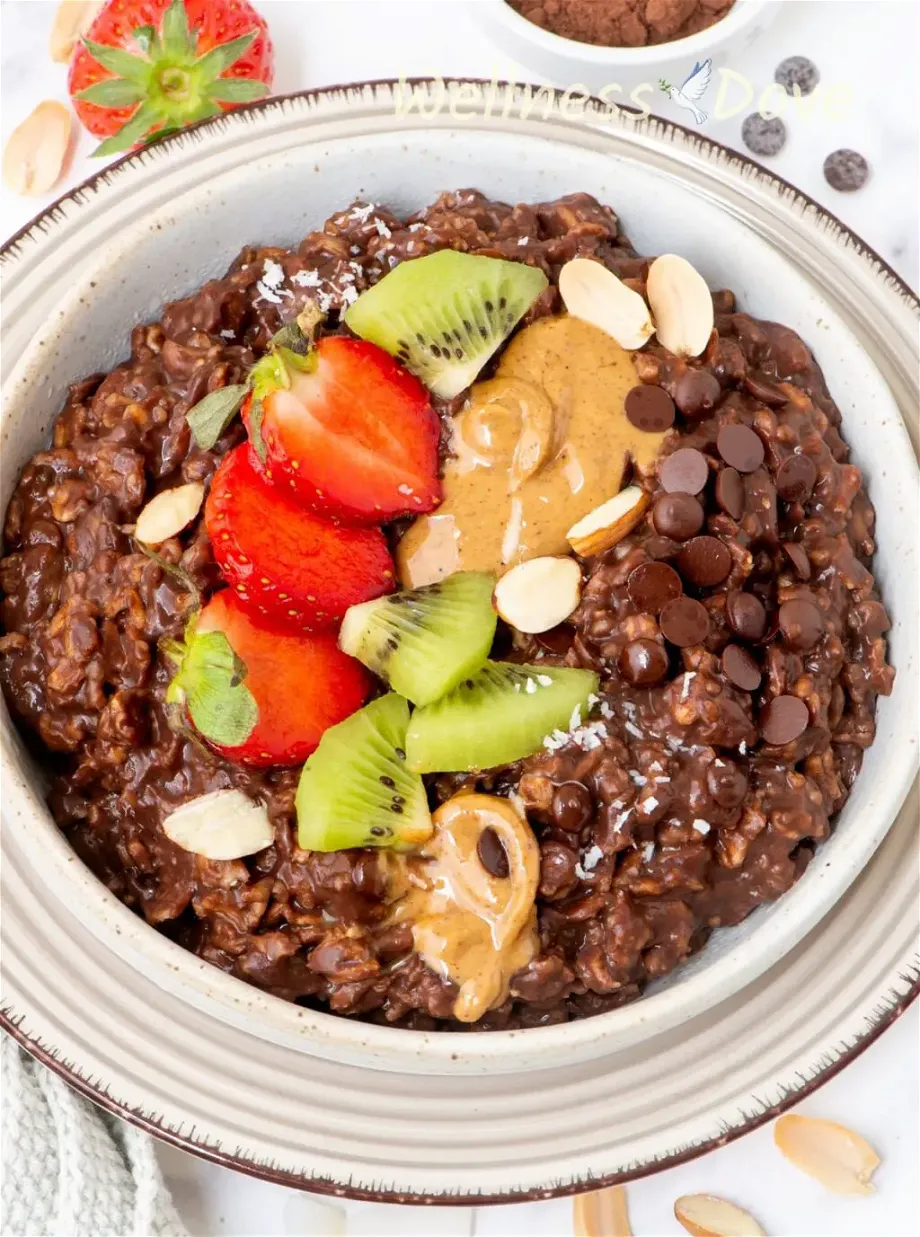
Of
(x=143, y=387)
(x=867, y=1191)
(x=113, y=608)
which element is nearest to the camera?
(x=113, y=608)

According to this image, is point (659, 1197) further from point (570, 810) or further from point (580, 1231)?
point (570, 810)

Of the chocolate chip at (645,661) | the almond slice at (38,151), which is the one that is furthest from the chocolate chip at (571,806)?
the almond slice at (38,151)

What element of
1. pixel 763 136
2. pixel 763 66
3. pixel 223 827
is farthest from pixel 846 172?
pixel 223 827

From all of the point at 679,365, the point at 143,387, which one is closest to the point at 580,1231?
the point at 679,365

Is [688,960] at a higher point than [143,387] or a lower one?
lower

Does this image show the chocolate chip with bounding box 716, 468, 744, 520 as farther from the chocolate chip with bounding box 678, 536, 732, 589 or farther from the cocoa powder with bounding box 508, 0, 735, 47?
the cocoa powder with bounding box 508, 0, 735, 47

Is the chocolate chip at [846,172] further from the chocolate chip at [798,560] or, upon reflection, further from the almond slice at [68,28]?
the almond slice at [68,28]

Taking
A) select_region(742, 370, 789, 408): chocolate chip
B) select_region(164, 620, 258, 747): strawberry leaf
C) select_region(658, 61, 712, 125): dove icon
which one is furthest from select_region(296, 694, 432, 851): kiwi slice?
select_region(658, 61, 712, 125): dove icon

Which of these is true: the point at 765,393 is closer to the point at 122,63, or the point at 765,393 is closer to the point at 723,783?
the point at 723,783
